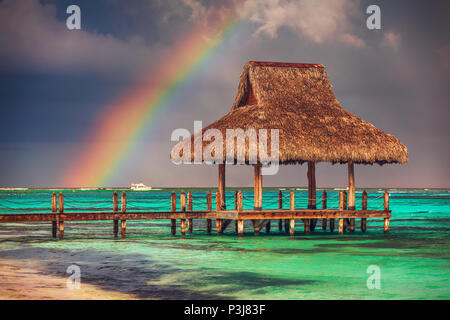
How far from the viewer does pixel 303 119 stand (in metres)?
25.3

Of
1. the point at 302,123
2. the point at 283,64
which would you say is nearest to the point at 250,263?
the point at 302,123

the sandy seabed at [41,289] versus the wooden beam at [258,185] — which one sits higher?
Result: the wooden beam at [258,185]

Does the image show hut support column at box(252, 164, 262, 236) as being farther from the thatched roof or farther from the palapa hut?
the thatched roof

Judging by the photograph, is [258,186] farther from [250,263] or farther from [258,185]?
[250,263]

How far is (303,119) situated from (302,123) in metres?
0.30

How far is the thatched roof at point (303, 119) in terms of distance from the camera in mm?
24328

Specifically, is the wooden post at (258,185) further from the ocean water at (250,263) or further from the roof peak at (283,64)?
the roof peak at (283,64)

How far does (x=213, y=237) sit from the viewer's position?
2586cm

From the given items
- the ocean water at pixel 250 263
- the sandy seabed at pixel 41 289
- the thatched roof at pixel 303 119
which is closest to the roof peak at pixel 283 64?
the thatched roof at pixel 303 119

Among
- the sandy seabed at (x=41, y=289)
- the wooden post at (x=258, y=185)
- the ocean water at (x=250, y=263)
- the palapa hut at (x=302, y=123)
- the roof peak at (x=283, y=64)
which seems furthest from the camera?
the roof peak at (x=283, y=64)

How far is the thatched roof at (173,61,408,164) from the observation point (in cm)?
2433
